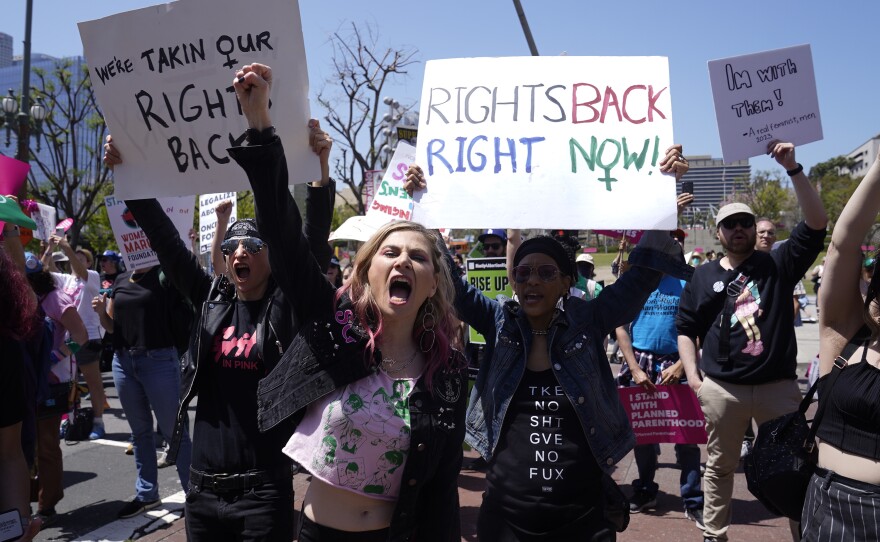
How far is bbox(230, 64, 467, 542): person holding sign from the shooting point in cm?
225

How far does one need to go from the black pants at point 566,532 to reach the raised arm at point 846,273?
998 millimetres

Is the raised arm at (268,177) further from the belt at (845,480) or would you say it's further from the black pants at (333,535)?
the belt at (845,480)

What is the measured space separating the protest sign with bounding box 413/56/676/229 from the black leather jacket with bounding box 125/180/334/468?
61 centimetres

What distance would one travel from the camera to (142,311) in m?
5.61

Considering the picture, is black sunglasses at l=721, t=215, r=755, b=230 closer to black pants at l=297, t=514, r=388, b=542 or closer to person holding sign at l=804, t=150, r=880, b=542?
person holding sign at l=804, t=150, r=880, b=542

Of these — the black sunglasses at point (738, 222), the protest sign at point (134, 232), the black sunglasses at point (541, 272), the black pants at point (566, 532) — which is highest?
the protest sign at point (134, 232)

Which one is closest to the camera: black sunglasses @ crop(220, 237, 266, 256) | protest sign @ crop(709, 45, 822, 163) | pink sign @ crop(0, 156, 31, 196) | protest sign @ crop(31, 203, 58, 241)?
black sunglasses @ crop(220, 237, 266, 256)

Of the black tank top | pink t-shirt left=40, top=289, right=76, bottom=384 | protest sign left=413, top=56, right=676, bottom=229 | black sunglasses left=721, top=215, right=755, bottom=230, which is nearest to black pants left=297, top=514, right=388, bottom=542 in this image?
protest sign left=413, top=56, right=676, bottom=229

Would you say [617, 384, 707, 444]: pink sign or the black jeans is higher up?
the black jeans

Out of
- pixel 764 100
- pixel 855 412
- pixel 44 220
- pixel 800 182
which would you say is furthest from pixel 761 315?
pixel 44 220

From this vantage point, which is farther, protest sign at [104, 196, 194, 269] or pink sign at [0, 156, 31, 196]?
protest sign at [104, 196, 194, 269]

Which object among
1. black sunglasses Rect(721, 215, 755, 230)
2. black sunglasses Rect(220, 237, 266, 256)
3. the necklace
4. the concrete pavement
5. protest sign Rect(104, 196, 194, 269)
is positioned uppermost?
protest sign Rect(104, 196, 194, 269)

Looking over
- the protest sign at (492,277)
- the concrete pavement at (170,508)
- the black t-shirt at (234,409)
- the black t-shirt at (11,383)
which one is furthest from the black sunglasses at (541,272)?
the protest sign at (492,277)

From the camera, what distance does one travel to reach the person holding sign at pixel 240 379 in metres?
2.77
